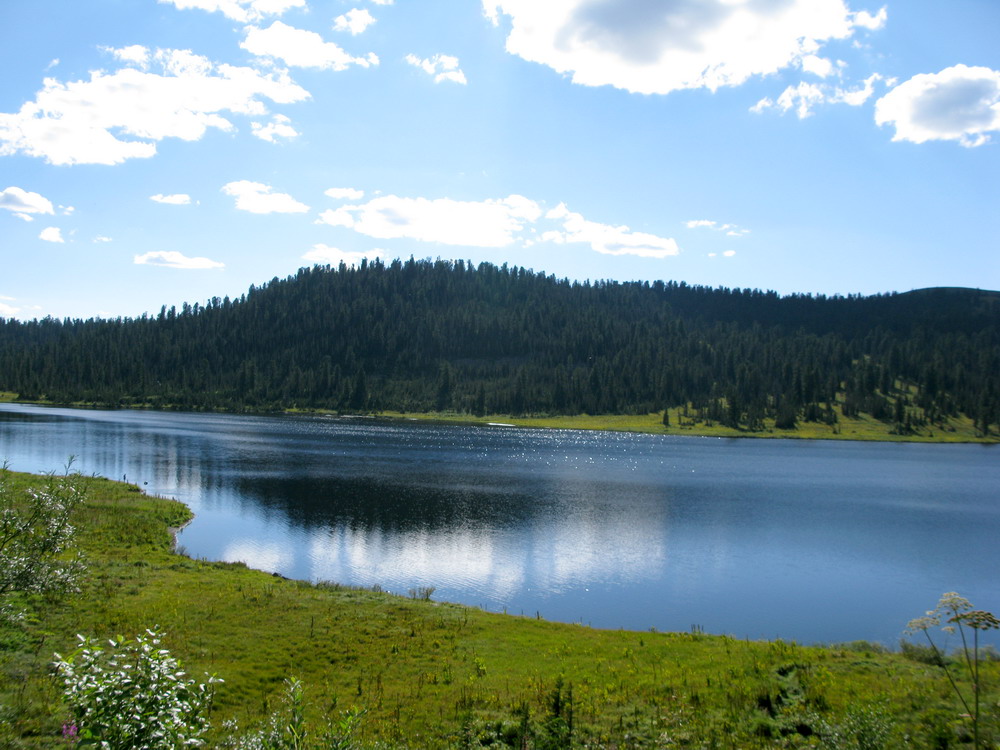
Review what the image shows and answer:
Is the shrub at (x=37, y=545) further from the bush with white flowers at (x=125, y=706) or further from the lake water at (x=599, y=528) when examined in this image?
the lake water at (x=599, y=528)

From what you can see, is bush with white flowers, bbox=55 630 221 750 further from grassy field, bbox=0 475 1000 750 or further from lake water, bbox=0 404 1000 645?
lake water, bbox=0 404 1000 645

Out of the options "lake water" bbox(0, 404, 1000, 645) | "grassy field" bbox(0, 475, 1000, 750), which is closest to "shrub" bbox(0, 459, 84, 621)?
"grassy field" bbox(0, 475, 1000, 750)

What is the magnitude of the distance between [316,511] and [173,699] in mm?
51615

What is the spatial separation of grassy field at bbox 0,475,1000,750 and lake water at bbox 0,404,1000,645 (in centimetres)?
801

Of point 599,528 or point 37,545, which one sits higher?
point 37,545

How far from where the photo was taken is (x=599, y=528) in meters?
55.0

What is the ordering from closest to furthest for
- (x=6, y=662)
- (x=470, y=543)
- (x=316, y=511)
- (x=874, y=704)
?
(x=874, y=704), (x=6, y=662), (x=470, y=543), (x=316, y=511)

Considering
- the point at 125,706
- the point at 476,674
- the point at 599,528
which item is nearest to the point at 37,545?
the point at 125,706

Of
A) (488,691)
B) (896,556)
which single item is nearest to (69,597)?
(488,691)

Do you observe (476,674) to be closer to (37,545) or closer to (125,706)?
(37,545)

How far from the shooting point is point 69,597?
23672mm

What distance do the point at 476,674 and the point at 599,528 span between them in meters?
36.1

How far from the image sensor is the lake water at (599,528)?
3606 centimetres

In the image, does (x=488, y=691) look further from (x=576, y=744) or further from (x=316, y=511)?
(x=316, y=511)
